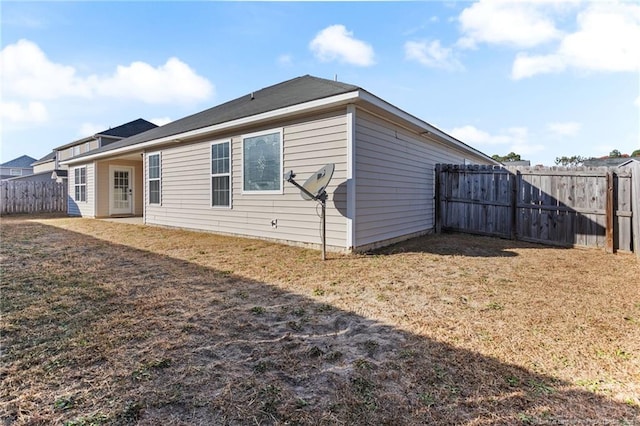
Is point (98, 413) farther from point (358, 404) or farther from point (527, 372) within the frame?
point (527, 372)

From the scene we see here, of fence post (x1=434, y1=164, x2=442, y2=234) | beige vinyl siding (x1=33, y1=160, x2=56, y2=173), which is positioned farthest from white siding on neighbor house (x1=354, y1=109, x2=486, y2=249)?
beige vinyl siding (x1=33, y1=160, x2=56, y2=173)

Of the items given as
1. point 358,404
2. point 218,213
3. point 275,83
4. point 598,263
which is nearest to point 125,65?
point 275,83

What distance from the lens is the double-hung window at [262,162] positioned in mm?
6730

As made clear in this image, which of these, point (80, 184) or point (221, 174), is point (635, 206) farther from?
point (80, 184)

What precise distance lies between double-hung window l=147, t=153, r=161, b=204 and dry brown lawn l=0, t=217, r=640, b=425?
5.68 m

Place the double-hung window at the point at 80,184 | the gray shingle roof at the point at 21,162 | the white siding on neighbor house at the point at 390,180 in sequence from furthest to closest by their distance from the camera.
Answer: the gray shingle roof at the point at 21,162, the double-hung window at the point at 80,184, the white siding on neighbor house at the point at 390,180

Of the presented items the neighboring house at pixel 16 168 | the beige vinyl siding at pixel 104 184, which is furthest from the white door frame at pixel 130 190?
the neighboring house at pixel 16 168

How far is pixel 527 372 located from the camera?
2004 millimetres

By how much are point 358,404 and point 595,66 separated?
11.2 metres

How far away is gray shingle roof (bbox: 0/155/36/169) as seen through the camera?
42.8m

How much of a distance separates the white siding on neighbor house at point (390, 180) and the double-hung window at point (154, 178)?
732 cm

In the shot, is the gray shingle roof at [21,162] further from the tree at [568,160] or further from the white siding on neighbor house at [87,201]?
the tree at [568,160]

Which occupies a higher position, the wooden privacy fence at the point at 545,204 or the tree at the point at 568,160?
the tree at the point at 568,160

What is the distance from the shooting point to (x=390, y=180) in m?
6.83
